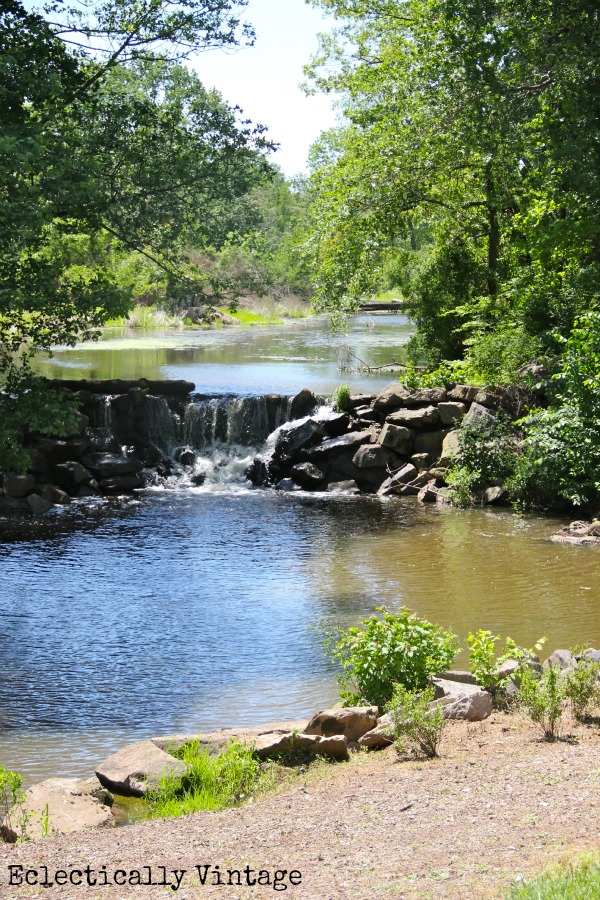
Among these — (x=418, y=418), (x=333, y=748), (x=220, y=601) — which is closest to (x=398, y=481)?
(x=418, y=418)

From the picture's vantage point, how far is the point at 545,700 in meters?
6.21

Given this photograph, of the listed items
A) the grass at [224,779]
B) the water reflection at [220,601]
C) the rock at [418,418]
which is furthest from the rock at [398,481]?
the grass at [224,779]

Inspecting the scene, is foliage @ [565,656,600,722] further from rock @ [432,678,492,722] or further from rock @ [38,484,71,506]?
rock @ [38,484,71,506]

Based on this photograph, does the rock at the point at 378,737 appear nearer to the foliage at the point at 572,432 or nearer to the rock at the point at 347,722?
the rock at the point at 347,722

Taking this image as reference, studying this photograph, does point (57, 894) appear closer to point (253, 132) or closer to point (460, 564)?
point (460, 564)

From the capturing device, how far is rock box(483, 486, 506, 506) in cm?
1641

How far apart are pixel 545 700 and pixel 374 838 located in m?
1.94

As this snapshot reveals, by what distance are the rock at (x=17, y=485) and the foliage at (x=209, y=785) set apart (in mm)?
11507

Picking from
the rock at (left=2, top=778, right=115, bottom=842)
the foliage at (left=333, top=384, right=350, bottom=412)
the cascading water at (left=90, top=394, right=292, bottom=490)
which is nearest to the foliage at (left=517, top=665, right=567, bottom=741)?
the rock at (left=2, top=778, right=115, bottom=842)

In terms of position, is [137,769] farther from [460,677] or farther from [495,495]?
[495,495]

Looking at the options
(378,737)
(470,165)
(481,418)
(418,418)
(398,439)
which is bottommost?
(378,737)

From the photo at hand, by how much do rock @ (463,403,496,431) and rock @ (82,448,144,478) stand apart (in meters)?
6.53

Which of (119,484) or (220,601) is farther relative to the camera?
(119,484)

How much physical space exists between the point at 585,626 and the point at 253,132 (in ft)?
35.3
